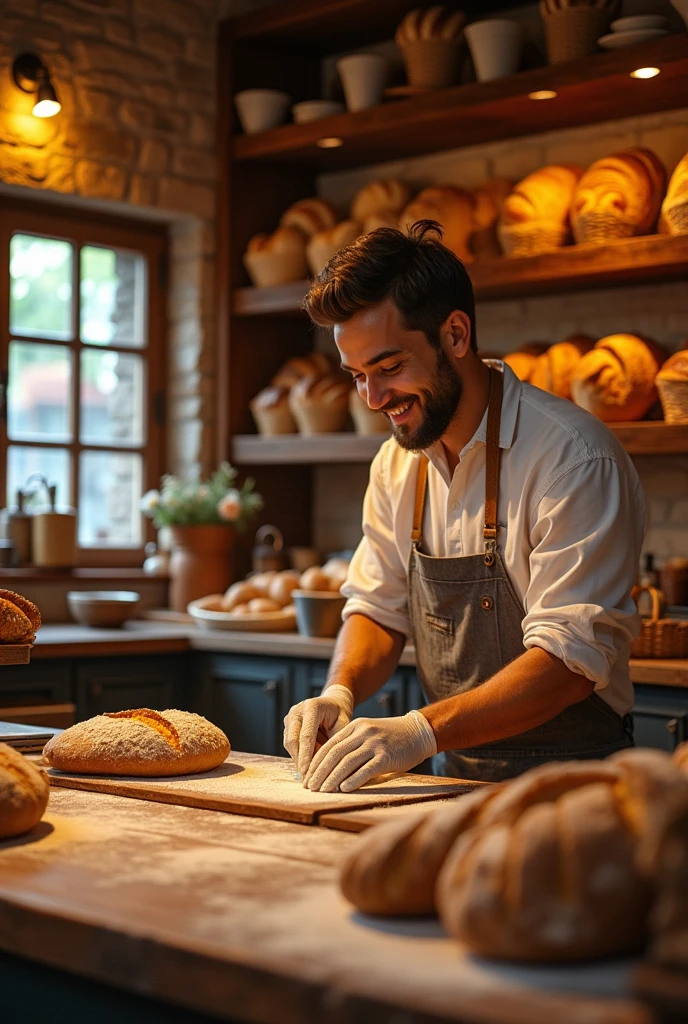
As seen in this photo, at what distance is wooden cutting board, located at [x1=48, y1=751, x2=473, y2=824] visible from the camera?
1798 millimetres

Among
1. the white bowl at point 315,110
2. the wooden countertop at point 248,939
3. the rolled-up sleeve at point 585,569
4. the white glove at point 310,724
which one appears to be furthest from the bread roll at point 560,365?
the wooden countertop at point 248,939

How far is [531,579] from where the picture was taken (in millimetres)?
2396

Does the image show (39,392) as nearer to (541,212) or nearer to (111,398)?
(111,398)

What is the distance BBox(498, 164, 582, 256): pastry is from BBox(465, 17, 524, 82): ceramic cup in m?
0.34

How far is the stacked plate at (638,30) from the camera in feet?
12.5

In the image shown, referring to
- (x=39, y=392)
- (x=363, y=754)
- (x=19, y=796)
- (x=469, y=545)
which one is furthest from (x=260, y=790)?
(x=39, y=392)

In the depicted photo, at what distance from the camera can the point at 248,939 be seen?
1.16 metres

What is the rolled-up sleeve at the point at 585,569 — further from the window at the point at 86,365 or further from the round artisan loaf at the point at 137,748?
the window at the point at 86,365

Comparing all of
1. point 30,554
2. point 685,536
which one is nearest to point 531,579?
point 685,536

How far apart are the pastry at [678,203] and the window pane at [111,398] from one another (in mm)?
2205

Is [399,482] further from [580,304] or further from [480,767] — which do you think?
[580,304]

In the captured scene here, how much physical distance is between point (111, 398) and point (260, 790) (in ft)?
11.0

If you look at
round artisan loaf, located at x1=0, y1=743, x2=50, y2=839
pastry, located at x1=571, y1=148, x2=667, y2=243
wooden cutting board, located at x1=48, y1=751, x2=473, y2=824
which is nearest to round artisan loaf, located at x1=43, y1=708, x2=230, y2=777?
wooden cutting board, located at x1=48, y1=751, x2=473, y2=824

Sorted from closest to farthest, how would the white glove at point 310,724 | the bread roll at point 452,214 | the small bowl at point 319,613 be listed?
the white glove at point 310,724
the small bowl at point 319,613
the bread roll at point 452,214
